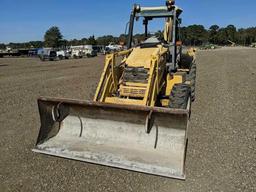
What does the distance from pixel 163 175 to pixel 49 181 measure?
1.56 metres

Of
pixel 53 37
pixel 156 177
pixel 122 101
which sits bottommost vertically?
pixel 156 177

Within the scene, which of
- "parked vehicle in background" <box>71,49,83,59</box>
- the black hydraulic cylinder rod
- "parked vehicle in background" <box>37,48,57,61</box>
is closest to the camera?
the black hydraulic cylinder rod

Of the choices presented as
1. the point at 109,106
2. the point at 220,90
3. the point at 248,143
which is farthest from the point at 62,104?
the point at 220,90

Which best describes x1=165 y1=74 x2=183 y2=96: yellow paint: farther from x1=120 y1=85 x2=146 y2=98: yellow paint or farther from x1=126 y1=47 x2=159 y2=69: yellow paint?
x1=120 y1=85 x2=146 y2=98: yellow paint

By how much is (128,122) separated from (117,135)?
0.92 feet

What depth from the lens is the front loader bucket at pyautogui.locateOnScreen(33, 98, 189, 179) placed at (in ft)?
13.6

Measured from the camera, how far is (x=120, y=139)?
4.70m

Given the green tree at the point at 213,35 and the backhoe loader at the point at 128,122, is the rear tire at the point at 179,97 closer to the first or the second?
the backhoe loader at the point at 128,122

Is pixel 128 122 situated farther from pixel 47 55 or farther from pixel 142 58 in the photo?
pixel 47 55

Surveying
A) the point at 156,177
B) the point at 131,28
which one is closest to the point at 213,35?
the point at 131,28

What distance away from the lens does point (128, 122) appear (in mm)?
4707

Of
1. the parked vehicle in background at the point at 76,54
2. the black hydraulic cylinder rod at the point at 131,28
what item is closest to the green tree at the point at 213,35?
the parked vehicle in background at the point at 76,54

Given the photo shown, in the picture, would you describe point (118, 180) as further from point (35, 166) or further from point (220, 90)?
point (220, 90)

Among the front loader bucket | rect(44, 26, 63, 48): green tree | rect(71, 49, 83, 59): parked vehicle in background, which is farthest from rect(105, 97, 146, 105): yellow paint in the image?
rect(44, 26, 63, 48): green tree
